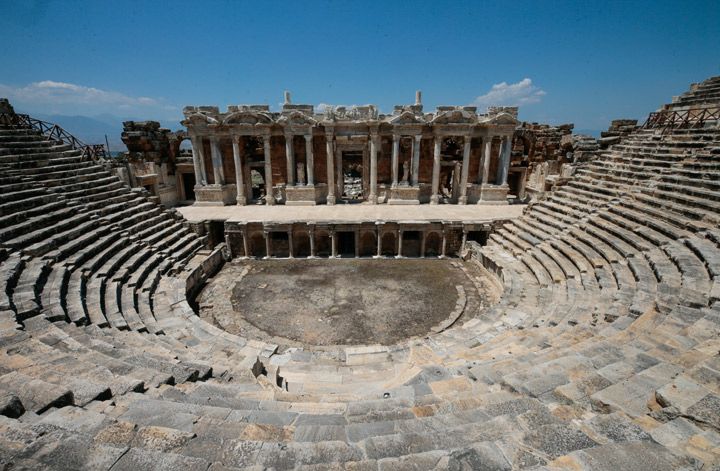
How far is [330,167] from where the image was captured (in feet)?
67.4

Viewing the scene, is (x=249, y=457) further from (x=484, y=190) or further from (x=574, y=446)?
(x=484, y=190)

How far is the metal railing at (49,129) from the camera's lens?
13156mm

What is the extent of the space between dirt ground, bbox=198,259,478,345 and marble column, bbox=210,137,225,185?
744 cm

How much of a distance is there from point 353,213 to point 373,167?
160 inches

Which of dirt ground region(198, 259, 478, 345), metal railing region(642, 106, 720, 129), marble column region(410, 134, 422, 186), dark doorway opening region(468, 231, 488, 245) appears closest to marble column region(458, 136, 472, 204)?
marble column region(410, 134, 422, 186)

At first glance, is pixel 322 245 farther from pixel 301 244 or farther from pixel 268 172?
pixel 268 172

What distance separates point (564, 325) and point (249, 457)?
753 cm

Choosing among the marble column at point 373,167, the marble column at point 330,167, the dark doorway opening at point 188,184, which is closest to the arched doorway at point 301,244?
the marble column at point 330,167

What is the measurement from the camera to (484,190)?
2097 cm

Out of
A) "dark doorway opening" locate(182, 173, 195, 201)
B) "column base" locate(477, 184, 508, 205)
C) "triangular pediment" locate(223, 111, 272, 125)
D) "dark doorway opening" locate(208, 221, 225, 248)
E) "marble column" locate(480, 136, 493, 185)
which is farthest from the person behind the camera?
"dark doorway opening" locate(182, 173, 195, 201)

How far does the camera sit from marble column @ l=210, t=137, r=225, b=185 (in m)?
20.0

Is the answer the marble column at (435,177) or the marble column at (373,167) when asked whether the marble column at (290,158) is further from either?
the marble column at (435,177)

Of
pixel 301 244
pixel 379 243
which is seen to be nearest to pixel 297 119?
pixel 301 244

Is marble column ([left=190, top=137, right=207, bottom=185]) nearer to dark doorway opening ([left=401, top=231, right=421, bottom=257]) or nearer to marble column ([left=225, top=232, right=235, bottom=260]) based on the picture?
marble column ([left=225, top=232, right=235, bottom=260])
